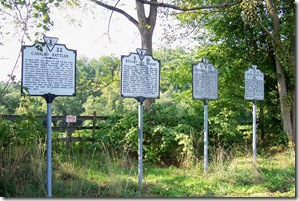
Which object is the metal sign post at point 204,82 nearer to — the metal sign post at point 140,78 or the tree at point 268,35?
the metal sign post at point 140,78

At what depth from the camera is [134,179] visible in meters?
6.23

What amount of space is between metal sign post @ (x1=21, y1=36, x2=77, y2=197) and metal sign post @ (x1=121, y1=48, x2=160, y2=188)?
106 cm

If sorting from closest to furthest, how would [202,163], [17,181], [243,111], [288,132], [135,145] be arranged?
[17,181] < [202,163] < [135,145] < [288,132] < [243,111]

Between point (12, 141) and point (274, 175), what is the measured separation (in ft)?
16.1

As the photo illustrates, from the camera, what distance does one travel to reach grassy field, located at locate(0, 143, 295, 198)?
5.38 meters

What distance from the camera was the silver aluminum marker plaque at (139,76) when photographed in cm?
631

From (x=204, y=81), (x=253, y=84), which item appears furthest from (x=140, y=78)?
(x=253, y=84)

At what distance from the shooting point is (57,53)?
5.40 m

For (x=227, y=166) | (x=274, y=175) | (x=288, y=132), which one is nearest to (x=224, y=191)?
(x=227, y=166)

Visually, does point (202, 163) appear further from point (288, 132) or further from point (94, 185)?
point (288, 132)

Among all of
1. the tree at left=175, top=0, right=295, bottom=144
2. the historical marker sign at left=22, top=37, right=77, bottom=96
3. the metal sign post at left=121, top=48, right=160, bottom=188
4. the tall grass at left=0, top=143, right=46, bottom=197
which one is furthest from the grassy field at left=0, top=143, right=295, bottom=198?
the tree at left=175, top=0, right=295, bottom=144

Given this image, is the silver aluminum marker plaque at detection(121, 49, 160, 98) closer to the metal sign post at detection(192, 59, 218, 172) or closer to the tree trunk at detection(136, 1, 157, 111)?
the metal sign post at detection(192, 59, 218, 172)

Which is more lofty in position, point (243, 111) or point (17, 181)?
point (243, 111)

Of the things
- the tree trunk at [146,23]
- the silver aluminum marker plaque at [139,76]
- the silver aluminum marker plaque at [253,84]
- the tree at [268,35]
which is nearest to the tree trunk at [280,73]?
the tree at [268,35]
